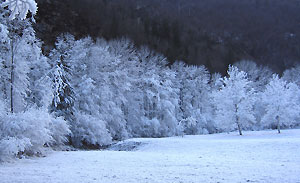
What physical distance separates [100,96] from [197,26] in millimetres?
66247

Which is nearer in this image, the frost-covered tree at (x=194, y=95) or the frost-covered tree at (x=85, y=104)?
the frost-covered tree at (x=85, y=104)

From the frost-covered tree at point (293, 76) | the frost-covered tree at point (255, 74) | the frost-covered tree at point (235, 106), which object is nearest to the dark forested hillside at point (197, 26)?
the frost-covered tree at point (255, 74)

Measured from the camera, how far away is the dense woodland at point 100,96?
18578 millimetres

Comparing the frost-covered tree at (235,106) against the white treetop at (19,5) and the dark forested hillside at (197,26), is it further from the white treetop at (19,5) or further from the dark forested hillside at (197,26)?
the white treetop at (19,5)

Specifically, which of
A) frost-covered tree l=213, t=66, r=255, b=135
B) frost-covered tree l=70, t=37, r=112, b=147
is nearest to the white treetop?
frost-covered tree l=70, t=37, r=112, b=147

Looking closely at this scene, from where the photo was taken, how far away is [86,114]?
1152 inches

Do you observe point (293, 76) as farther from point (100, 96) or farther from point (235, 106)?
point (100, 96)

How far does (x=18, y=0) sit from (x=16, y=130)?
11337 mm

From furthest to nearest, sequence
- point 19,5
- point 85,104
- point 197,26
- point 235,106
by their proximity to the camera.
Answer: point 197,26
point 235,106
point 85,104
point 19,5

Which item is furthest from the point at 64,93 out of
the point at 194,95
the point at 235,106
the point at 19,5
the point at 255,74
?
the point at 255,74

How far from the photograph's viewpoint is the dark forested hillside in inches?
2173

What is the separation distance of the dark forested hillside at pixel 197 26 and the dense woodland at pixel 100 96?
42.2 ft

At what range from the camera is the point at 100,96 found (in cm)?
3219

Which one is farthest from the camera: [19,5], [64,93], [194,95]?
[194,95]
